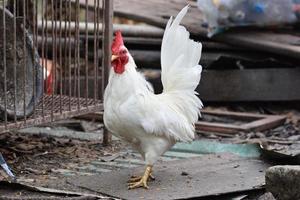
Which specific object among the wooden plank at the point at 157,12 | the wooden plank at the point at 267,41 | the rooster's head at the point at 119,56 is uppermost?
the rooster's head at the point at 119,56

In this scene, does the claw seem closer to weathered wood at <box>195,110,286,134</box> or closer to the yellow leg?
the yellow leg

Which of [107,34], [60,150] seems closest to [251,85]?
[107,34]

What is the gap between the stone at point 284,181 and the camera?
4422 millimetres

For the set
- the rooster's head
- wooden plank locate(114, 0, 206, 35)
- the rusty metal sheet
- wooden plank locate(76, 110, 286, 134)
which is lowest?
wooden plank locate(76, 110, 286, 134)

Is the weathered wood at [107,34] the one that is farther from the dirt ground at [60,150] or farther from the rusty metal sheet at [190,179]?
the rusty metal sheet at [190,179]

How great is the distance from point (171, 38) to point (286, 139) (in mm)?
2402

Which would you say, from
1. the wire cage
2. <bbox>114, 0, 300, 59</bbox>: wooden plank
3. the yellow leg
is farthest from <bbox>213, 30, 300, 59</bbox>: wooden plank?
the yellow leg

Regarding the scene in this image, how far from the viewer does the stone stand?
442 cm

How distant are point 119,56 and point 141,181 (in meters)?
0.87

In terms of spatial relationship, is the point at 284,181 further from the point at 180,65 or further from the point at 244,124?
the point at 244,124

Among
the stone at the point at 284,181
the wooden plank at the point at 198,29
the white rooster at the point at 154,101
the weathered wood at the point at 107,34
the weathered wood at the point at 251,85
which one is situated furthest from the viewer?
the weathered wood at the point at 251,85

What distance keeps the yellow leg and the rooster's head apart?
712mm

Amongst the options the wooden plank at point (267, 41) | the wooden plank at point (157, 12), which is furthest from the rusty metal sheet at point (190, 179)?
the wooden plank at point (157, 12)

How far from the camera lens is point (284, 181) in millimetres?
4473
